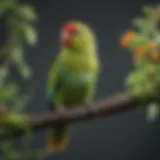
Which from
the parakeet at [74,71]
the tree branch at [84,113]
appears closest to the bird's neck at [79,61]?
the parakeet at [74,71]

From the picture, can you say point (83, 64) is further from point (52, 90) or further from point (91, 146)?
point (91, 146)

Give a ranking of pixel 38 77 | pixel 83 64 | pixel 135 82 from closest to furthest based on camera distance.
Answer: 1. pixel 135 82
2. pixel 83 64
3. pixel 38 77

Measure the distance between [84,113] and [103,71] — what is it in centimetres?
Result: 86

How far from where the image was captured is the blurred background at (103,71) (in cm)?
156

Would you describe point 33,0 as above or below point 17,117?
above

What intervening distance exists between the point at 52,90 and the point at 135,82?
0.41 metres

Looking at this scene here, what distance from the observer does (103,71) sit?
160cm

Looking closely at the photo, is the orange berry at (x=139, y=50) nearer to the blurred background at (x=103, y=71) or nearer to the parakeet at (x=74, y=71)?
the parakeet at (x=74, y=71)

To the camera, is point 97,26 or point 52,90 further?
point 97,26

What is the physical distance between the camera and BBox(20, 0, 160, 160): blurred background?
156cm

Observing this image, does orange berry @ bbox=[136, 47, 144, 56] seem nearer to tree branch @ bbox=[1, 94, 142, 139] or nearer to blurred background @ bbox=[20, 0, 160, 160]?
tree branch @ bbox=[1, 94, 142, 139]

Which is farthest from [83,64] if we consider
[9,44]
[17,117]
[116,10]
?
[116,10]

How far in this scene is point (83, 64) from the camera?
1114 mm

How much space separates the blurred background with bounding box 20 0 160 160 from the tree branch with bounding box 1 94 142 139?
2.66 feet
